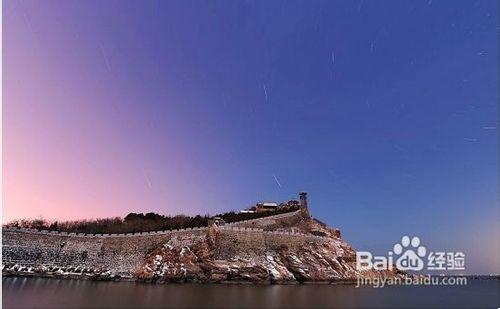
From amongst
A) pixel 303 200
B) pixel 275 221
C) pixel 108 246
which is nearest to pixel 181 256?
pixel 108 246

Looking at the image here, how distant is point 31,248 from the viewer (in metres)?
35.8

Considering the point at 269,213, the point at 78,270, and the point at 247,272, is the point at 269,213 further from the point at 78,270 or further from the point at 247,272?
the point at 78,270

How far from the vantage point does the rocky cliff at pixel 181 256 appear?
34.0 metres

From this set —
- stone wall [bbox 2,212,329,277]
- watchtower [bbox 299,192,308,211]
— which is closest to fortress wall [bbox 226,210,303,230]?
watchtower [bbox 299,192,308,211]

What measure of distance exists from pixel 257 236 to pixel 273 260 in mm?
3527

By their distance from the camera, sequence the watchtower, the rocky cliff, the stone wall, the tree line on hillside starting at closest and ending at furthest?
the rocky cliff → the stone wall → the tree line on hillside → the watchtower

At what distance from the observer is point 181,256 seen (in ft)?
114

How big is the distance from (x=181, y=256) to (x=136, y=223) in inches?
853

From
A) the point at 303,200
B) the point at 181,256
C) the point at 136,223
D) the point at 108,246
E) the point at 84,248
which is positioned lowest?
the point at 84,248

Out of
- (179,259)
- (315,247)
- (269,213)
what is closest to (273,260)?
(315,247)

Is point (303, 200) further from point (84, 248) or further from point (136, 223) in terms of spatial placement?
point (84, 248)

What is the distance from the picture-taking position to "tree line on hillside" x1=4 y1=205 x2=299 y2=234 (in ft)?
150

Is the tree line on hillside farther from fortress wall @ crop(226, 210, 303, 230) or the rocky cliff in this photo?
the rocky cliff

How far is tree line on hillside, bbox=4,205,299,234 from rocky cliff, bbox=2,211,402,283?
6533mm
